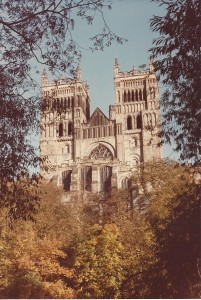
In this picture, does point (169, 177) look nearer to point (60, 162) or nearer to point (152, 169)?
point (152, 169)

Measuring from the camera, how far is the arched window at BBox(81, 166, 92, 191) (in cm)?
4272

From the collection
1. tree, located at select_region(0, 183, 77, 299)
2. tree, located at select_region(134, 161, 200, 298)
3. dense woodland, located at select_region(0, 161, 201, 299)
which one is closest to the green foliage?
dense woodland, located at select_region(0, 161, 201, 299)

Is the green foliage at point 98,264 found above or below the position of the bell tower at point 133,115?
below

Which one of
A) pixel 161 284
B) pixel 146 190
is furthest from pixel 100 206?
pixel 161 284

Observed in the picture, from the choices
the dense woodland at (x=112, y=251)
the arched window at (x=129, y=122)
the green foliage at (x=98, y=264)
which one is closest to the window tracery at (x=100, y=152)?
the arched window at (x=129, y=122)

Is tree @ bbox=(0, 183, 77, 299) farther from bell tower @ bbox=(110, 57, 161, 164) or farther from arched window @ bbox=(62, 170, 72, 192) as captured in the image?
bell tower @ bbox=(110, 57, 161, 164)

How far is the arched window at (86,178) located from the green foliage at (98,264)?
24.1m

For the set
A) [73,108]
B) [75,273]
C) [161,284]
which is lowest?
[75,273]

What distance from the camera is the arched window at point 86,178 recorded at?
4272cm

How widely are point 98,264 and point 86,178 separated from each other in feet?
93.3

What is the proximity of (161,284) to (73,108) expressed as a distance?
4125cm

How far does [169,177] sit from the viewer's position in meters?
23.9

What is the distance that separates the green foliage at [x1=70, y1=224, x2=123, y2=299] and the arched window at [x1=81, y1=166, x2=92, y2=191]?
79.2 ft

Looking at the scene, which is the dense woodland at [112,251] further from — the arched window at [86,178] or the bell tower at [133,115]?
the bell tower at [133,115]
